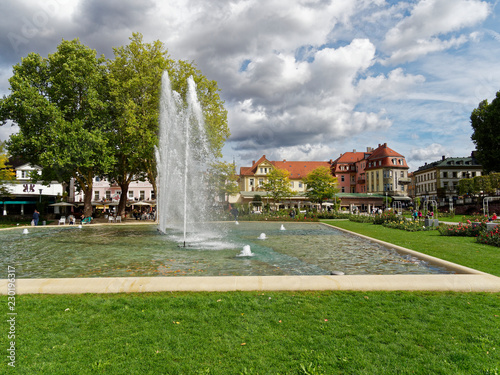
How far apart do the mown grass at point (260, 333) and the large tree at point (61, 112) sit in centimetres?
2823

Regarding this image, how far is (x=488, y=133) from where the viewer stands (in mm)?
43438

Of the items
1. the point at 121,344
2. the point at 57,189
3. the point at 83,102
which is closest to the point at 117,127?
the point at 83,102

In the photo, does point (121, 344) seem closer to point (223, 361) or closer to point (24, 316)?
point (223, 361)

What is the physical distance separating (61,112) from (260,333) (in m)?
34.1

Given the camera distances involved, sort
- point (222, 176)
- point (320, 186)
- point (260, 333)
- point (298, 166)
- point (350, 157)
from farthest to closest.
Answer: point (350, 157), point (298, 166), point (320, 186), point (222, 176), point (260, 333)

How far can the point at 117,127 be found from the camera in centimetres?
3500

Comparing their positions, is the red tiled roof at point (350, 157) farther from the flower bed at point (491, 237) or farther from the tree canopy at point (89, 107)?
the flower bed at point (491, 237)

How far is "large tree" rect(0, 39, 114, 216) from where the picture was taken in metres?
30.2

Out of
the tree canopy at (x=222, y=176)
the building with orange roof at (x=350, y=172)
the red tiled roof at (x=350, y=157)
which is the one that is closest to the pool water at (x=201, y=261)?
the tree canopy at (x=222, y=176)

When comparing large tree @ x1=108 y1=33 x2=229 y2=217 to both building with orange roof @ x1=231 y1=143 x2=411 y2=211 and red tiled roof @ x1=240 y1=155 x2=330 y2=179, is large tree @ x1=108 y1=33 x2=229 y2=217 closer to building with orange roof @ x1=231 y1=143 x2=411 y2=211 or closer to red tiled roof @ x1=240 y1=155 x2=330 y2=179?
building with orange roof @ x1=231 y1=143 x2=411 y2=211

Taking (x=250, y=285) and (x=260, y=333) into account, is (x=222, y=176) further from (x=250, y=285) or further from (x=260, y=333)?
(x=260, y=333)

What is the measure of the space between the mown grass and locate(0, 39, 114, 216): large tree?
92.6 feet

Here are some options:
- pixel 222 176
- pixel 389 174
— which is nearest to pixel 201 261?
pixel 222 176

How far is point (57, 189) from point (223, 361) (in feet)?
199
